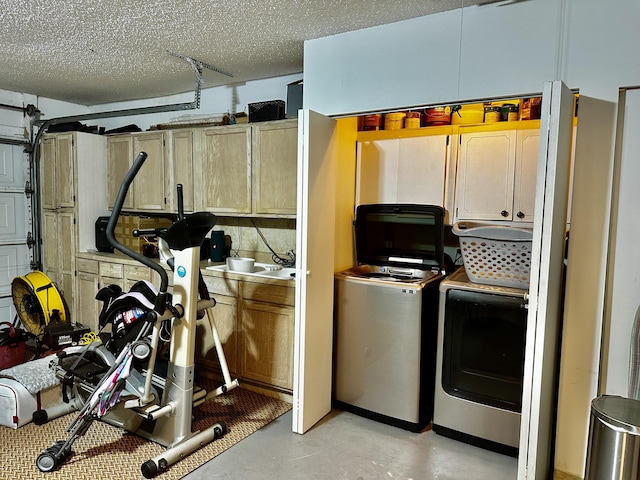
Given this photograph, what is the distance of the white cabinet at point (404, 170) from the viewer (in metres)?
3.05

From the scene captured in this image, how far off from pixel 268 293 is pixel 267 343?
1.21 ft

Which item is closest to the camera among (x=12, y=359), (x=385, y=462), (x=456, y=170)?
(x=385, y=462)

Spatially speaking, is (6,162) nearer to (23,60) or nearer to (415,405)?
(23,60)

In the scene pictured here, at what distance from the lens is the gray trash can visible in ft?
5.47

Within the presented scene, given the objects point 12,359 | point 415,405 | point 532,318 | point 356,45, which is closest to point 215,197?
point 356,45

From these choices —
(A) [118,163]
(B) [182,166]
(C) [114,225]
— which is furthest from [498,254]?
(A) [118,163]

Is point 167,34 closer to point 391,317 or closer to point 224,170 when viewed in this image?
point 224,170

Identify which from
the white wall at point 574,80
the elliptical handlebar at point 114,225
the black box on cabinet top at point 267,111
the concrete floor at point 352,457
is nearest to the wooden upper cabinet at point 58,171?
the black box on cabinet top at point 267,111

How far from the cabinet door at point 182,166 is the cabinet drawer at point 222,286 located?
0.80 m

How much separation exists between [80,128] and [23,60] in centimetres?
104

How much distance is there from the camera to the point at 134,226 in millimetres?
4164

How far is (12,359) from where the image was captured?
3527 mm

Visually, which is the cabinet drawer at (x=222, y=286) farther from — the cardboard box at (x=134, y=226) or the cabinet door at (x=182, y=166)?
the cardboard box at (x=134, y=226)

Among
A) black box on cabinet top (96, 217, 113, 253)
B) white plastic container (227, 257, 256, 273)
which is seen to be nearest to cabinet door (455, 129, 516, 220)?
white plastic container (227, 257, 256, 273)
